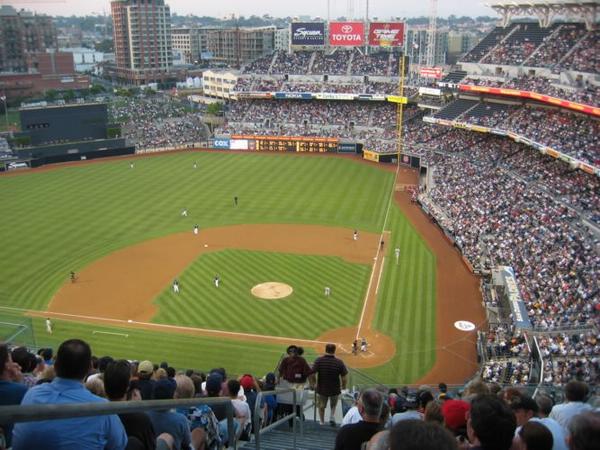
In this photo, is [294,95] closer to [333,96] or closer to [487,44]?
[333,96]

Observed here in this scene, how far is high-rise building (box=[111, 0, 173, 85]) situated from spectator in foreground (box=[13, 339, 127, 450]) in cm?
13899

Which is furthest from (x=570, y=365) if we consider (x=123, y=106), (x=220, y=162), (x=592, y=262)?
(x=123, y=106)

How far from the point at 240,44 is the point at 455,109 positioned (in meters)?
104

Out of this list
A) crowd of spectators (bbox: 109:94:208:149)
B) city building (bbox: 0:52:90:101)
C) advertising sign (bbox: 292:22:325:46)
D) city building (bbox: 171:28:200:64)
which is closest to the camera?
crowd of spectators (bbox: 109:94:208:149)

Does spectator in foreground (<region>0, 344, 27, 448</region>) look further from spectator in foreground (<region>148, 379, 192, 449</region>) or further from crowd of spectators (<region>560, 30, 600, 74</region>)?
crowd of spectators (<region>560, 30, 600, 74</region>)

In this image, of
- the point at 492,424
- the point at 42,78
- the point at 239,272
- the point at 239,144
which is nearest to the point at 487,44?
the point at 239,144

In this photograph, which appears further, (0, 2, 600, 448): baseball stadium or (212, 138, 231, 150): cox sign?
(212, 138, 231, 150): cox sign

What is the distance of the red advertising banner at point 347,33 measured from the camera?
77.8 m

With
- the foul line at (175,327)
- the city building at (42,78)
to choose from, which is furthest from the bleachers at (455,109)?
the city building at (42,78)

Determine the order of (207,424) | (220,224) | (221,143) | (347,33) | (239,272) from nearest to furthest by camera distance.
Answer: (207,424), (239,272), (220,224), (221,143), (347,33)

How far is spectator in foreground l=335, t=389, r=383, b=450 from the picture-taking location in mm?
5777

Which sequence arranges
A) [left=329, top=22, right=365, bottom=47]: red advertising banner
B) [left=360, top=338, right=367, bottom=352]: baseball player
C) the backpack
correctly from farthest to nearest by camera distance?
[left=329, top=22, right=365, bottom=47]: red advertising banner → [left=360, top=338, right=367, bottom=352]: baseball player → the backpack

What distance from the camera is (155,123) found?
262 ft

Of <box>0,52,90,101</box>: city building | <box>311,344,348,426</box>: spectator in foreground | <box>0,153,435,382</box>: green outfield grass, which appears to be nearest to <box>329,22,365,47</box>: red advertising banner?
<box>0,153,435,382</box>: green outfield grass
